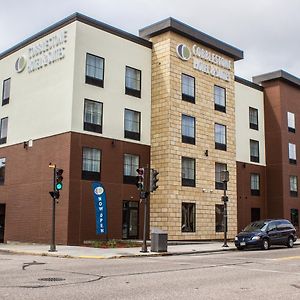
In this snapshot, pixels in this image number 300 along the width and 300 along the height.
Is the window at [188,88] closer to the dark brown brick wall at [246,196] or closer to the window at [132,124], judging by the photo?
the window at [132,124]

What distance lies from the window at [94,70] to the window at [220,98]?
10193mm

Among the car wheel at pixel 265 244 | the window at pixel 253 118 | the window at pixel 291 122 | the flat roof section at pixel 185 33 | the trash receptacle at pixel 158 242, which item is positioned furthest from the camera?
the window at pixel 291 122

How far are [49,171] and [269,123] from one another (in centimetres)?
2201

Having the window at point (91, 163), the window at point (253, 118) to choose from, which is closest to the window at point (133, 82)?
the window at point (91, 163)

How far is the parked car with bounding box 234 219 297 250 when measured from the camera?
26.9m

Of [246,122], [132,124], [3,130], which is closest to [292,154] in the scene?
[246,122]

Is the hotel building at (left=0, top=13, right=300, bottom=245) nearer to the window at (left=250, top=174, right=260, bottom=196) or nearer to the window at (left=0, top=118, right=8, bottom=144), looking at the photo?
the window at (left=0, top=118, right=8, bottom=144)

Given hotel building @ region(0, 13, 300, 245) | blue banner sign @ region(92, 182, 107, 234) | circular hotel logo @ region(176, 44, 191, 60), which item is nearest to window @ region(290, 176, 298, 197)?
hotel building @ region(0, 13, 300, 245)

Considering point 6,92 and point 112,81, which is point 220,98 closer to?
point 112,81

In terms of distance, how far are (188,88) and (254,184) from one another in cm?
1226

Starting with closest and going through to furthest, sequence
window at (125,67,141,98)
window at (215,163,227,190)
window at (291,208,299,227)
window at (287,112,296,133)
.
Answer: window at (125,67,141,98) < window at (215,163,227,190) < window at (291,208,299,227) < window at (287,112,296,133)

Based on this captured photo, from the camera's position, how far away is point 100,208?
29.2m

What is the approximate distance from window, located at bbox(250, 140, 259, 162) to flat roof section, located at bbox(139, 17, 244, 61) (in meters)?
Answer: 8.57

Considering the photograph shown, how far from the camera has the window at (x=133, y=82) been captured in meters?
33.5
